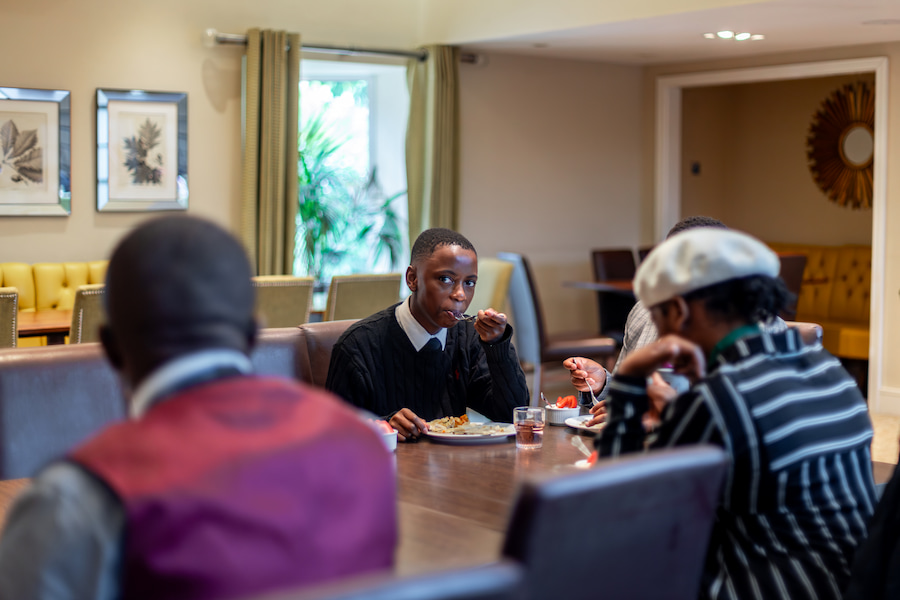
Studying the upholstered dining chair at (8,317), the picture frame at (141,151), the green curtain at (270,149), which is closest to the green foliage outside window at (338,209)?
the green curtain at (270,149)

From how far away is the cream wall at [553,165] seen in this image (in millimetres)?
6883

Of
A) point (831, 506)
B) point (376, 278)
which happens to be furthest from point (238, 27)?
point (831, 506)

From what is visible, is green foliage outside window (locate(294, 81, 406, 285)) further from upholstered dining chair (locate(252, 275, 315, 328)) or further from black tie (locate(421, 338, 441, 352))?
black tie (locate(421, 338, 441, 352))

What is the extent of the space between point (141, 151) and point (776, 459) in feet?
15.3

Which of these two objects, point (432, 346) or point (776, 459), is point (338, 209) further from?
point (776, 459)

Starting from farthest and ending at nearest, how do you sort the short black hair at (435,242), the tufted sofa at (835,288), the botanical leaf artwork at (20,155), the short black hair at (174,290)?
1. the tufted sofa at (835,288)
2. the botanical leaf artwork at (20,155)
3. the short black hair at (435,242)
4. the short black hair at (174,290)

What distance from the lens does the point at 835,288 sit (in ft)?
24.4

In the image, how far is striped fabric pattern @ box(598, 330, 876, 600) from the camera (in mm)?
1531

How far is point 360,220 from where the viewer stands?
672 cm

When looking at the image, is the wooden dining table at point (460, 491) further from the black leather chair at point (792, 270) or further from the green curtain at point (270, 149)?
the black leather chair at point (792, 270)

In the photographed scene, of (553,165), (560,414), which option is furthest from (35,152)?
(560,414)

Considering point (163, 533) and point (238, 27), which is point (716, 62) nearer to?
point (238, 27)

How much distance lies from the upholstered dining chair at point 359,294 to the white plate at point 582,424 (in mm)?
2270

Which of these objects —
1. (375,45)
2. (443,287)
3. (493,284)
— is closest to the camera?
(443,287)
